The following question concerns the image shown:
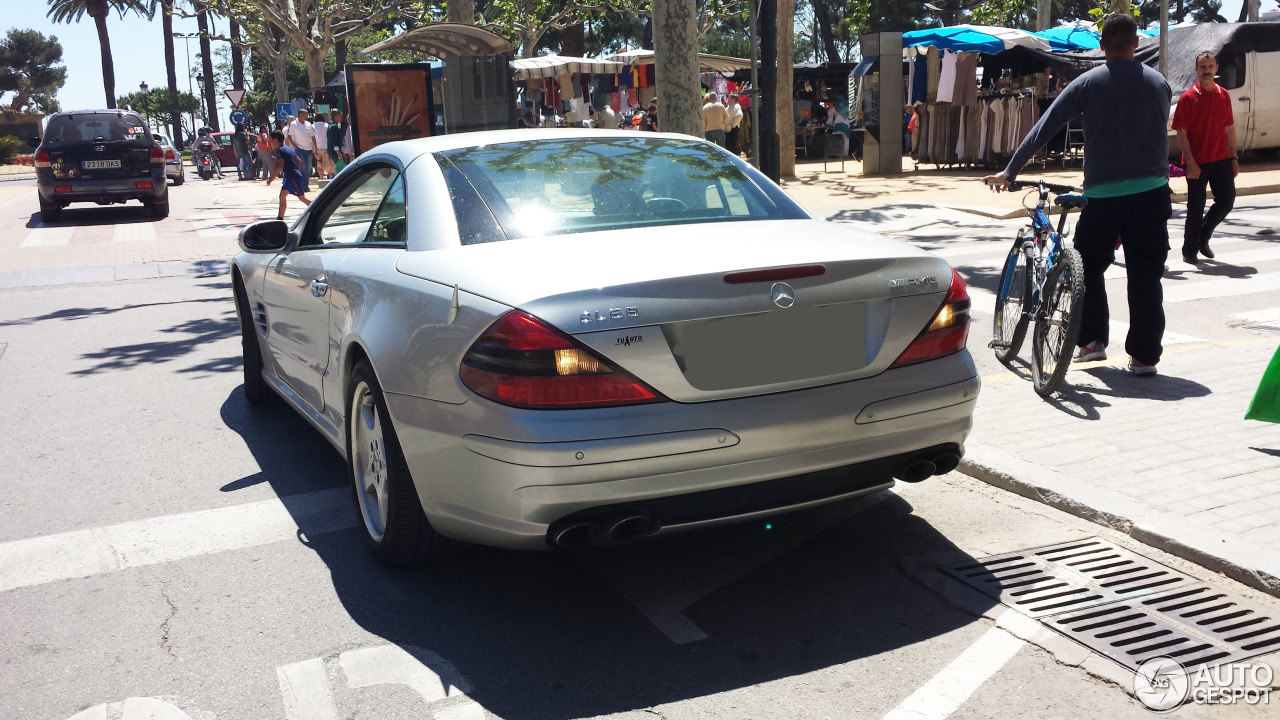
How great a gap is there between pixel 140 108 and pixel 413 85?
276 feet

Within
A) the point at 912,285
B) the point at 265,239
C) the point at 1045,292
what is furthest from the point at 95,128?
the point at 912,285

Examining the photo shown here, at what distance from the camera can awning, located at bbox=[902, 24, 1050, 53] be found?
21.7 meters

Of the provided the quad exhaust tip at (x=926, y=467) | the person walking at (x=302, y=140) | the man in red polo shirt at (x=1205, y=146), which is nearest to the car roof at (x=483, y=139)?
the quad exhaust tip at (x=926, y=467)

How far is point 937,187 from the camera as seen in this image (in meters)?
20.0

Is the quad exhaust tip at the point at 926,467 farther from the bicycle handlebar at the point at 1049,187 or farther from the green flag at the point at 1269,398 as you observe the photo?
the bicycle handlebar at the point at 1049,187

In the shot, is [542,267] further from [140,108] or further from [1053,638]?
[140,108]

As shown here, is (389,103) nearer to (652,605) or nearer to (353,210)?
(353,210)

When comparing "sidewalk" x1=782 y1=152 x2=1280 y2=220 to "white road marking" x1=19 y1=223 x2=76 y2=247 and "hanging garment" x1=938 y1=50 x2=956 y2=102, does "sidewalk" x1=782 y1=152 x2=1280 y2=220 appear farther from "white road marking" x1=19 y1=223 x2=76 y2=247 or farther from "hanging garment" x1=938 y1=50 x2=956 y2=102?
"white road marking" x1=19 y1=223 x2=76 y2=247

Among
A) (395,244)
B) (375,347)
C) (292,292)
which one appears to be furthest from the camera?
(292,292)

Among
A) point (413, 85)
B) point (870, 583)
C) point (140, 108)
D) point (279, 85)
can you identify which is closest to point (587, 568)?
point (870, 583)

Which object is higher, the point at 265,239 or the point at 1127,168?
the point at 1127,168

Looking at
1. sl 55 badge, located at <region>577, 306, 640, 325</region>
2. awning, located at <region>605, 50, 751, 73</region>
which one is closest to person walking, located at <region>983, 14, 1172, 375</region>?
sl 55 badge, located at <region>577, 306, 640, 325</region>

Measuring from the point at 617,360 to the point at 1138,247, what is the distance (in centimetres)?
405

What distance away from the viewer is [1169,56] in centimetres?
2139
